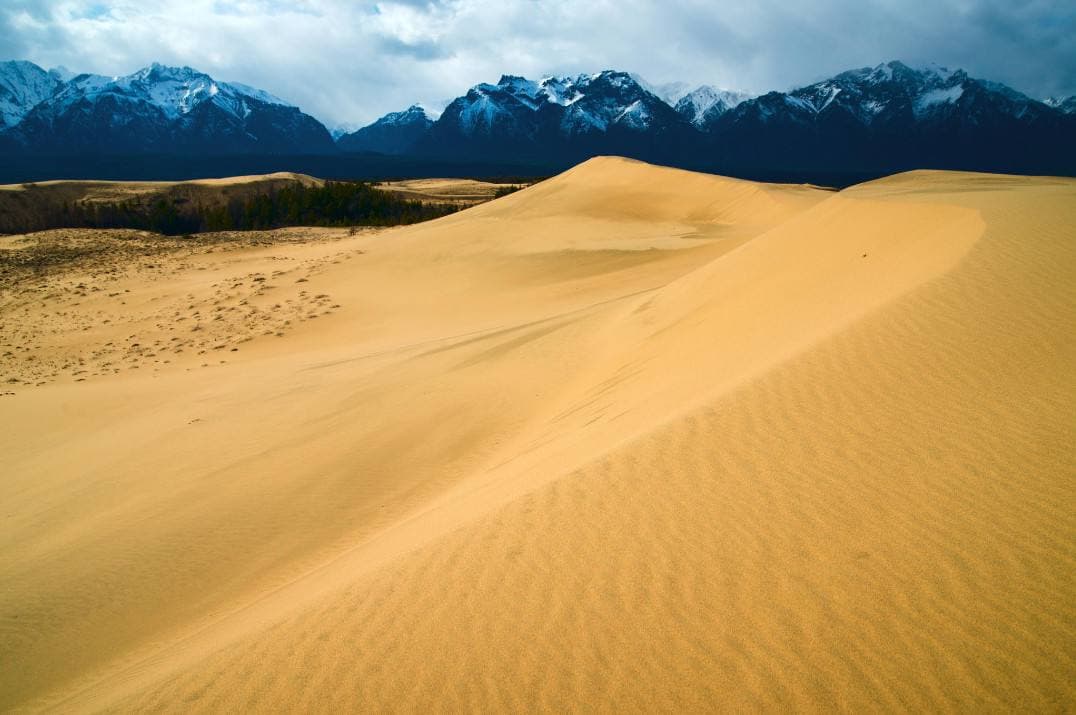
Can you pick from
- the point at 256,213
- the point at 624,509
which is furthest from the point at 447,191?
the point at 624,509

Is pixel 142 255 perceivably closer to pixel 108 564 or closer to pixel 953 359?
pixel 108 564

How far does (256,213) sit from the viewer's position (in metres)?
36.8

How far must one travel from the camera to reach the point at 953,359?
4.21 meters

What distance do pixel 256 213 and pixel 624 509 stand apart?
38798 millimetres

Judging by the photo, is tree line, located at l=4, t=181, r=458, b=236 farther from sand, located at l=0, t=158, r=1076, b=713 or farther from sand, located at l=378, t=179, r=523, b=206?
sand, located at l=0, t=158, r=1076, b=713

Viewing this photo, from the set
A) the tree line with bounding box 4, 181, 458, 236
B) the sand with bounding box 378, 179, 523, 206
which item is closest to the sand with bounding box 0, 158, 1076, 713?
the tree line with bounding box 4, 181, 458, 236

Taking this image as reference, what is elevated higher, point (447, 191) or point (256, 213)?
point (447, 191)

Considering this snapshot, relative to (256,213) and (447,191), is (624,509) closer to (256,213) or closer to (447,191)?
(256,213)

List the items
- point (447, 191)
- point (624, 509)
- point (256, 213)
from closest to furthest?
point (624, 509), point (256, 213), point (447, 191)

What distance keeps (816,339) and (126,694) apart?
16.5ft

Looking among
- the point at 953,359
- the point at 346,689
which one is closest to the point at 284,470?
the point at 346,689

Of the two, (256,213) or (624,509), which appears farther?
(256,213)

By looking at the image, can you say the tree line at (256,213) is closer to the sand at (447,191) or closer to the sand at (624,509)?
the sand at (447,191)

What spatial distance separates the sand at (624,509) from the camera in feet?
8.03
